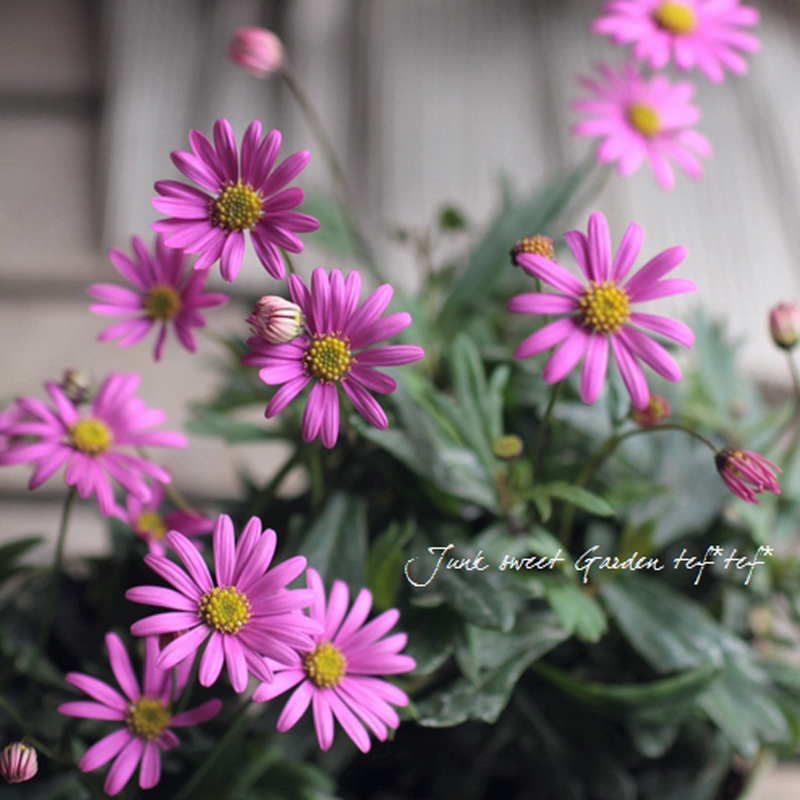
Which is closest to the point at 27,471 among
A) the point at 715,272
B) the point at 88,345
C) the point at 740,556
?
the point at 88,345

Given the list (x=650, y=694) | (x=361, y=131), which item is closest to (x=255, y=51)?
(x=650, y=694)

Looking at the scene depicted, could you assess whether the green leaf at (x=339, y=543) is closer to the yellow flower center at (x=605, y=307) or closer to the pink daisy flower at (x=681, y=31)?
the yellow flower center at (x=605, y=307)

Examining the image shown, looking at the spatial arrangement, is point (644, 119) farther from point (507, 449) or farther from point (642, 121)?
point (507, 449)

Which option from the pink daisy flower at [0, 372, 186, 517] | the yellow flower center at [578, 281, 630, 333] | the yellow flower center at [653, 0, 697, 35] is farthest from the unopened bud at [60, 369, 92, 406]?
the yellow flower center at [653, 0, 697, 35]

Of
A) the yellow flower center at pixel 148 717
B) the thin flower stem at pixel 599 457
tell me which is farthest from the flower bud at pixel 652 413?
the yellow flower center at pixel 148 717

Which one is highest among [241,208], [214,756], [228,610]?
[241,208]

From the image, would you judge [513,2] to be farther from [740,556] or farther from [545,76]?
[740,556]
